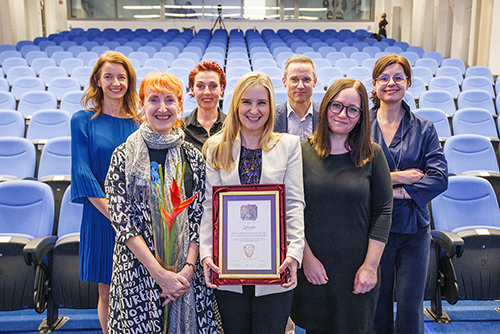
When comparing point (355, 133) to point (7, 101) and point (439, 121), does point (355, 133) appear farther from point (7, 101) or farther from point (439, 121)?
point (7, 101)

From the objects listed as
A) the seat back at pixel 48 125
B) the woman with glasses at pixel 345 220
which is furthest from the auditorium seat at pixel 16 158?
the woman with glasses at pixel 345 220

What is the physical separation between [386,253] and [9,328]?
2231 millimetres

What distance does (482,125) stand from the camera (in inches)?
158

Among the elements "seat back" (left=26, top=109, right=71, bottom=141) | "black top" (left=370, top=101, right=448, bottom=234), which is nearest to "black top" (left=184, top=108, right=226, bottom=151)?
"black top" (left=370, top=101, right=448, bottom=234)

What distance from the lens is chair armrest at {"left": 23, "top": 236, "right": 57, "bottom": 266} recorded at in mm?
2045

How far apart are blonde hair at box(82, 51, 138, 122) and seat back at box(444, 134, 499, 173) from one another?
2525 mm

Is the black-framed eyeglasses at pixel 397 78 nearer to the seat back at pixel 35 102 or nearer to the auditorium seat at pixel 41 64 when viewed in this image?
the seat back at pixel 35 102

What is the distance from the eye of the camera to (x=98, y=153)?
5.74 feet

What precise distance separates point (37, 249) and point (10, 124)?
2.48 meters

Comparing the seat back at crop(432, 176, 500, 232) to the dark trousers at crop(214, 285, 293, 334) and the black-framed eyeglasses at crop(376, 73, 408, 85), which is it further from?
the dark trousers at crop(214, 285, 293, 334)

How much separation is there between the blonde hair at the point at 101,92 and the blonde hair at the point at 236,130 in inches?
22.6

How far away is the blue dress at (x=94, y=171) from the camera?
174cm

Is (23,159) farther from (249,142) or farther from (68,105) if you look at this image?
(249,142)

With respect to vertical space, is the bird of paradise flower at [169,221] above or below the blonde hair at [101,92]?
below
